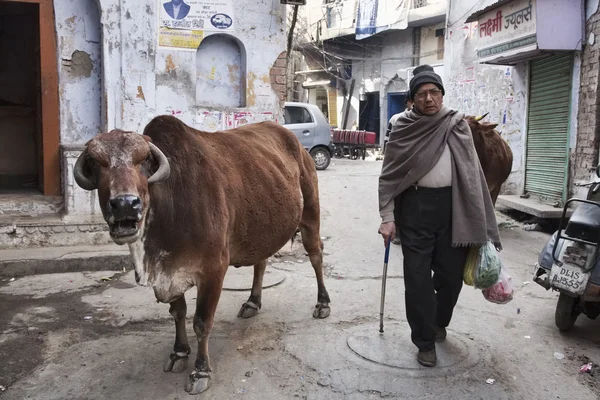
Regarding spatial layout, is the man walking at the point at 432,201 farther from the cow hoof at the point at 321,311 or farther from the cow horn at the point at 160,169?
the cow horn at the point at 160,169

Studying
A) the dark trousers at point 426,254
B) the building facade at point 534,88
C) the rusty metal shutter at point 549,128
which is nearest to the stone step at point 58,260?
the dark trousers at point 426,254

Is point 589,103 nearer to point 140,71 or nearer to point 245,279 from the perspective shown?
point 245,279


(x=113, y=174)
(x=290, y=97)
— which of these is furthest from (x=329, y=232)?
(x=290, y=97)

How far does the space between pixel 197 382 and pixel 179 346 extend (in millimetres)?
369

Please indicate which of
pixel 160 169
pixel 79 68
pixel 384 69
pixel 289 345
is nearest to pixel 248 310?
pixel 289 345

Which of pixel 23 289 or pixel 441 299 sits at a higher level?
pixel 441 299

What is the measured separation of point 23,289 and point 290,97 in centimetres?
2077

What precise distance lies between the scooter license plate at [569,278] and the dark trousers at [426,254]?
0.90m

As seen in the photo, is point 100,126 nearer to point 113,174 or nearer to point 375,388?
point 113,174

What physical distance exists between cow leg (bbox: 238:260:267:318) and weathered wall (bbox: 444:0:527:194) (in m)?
7.14

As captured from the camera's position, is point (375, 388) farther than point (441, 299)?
No

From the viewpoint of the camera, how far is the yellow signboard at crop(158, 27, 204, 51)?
711 centimetres

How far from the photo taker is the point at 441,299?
159 inches

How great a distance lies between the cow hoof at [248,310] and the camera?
484cm
